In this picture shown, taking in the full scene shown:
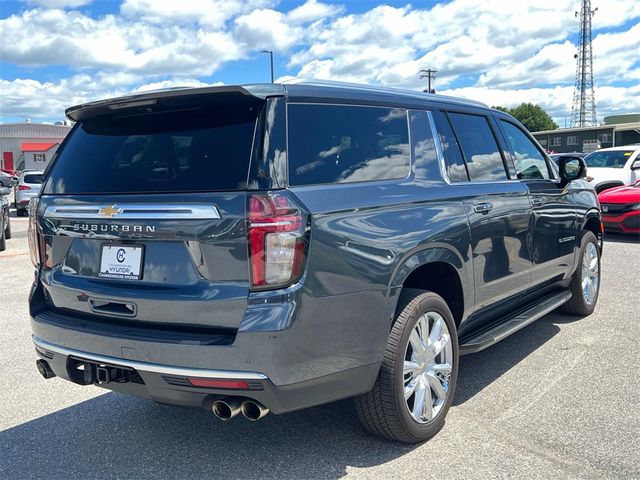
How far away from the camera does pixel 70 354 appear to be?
3215 mm

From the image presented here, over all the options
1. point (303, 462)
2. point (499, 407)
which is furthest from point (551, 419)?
point (303, 462)

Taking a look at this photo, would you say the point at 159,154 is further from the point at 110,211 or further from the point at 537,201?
the point at 537,201

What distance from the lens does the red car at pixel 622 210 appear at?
1146 cm

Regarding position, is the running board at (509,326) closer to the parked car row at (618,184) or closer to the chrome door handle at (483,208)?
the chrome door handle at (483,208)

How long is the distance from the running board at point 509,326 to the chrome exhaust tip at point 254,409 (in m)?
1.54

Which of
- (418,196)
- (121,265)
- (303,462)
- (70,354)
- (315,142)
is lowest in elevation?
(303,462)

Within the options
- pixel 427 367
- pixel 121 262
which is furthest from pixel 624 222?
pixel 121 262

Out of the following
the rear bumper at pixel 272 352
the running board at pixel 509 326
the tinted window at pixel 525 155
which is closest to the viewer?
the rear bumper at pixel 272 352

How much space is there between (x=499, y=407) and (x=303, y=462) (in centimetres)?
142

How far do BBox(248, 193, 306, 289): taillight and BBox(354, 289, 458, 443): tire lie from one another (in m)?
0.81

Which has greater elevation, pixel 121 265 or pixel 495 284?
pixel 121 265

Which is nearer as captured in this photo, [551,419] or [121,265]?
[121,265]

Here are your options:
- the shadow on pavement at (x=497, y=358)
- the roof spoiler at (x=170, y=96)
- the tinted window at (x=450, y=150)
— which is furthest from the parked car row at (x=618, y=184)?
the roof spoiler at (x=170, y=96)

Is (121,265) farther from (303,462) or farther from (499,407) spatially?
(499,407)
